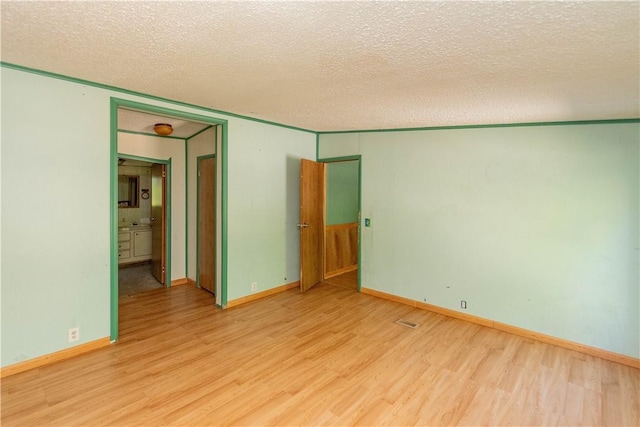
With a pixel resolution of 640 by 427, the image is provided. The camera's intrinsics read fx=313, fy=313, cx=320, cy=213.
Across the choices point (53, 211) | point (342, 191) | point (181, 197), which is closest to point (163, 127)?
point (181, 197)

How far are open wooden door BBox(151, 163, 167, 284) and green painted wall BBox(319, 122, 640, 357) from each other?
10.7 feet

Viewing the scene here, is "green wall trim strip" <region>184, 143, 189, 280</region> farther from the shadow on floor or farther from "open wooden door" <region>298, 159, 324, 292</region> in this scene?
"open wooden door" <region>298, 159, 324, 292</region>

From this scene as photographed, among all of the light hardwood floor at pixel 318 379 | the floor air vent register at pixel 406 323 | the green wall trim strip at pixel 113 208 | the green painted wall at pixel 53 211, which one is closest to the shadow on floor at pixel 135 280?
the light hardwood floor at pixel 318 379

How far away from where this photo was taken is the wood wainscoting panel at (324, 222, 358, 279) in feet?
19.0

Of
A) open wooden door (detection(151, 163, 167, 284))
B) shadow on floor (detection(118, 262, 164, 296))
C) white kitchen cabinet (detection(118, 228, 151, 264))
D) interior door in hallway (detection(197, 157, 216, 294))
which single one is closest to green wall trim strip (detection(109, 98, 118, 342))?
interior door in hallway (detection(197, 157, 216, 294))

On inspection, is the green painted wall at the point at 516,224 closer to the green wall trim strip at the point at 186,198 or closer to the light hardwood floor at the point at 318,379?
the light hardwood floor at the point at 318,379

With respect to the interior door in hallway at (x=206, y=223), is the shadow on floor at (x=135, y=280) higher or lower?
lower

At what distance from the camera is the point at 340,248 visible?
6.03 meters

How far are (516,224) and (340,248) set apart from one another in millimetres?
3136

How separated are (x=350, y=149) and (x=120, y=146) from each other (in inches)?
135

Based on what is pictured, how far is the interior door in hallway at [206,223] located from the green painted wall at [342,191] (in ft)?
7.11

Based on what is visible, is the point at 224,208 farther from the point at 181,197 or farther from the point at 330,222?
the point at 330,222

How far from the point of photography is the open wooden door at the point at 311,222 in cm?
475

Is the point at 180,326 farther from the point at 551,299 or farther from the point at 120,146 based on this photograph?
the point at 551,299
